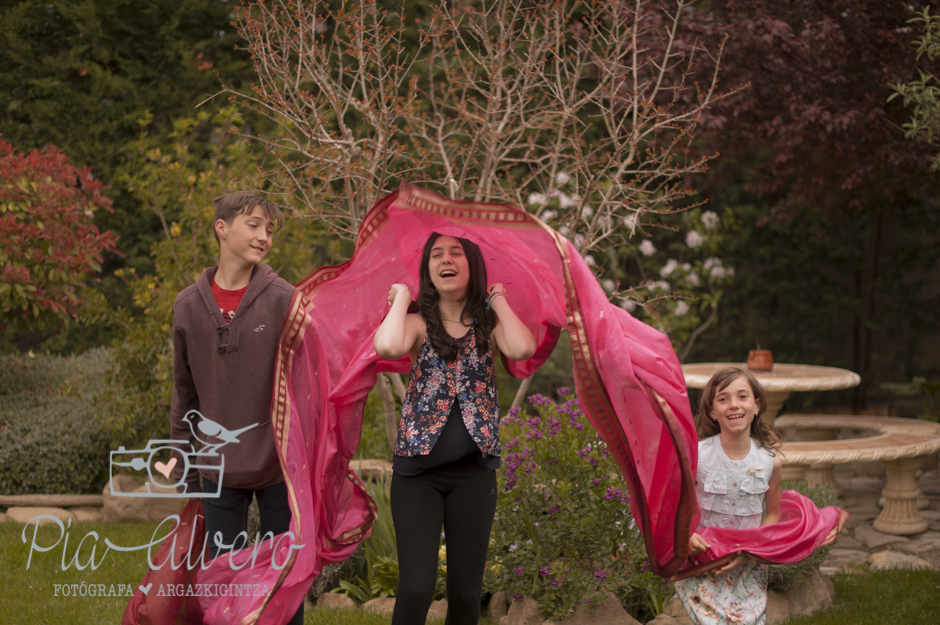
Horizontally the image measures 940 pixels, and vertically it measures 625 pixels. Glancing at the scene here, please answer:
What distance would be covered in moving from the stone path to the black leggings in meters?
3.06

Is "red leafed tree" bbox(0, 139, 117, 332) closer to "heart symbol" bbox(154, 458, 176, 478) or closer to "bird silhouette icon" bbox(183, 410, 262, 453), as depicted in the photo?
"heart symbol" bbox(154, 458, 176, 478)

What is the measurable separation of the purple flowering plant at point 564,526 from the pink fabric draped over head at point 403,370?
92 cm

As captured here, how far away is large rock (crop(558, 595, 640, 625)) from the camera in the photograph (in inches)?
144

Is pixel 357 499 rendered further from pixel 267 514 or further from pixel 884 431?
pixel 884 431

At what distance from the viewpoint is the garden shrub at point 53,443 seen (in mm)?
5742

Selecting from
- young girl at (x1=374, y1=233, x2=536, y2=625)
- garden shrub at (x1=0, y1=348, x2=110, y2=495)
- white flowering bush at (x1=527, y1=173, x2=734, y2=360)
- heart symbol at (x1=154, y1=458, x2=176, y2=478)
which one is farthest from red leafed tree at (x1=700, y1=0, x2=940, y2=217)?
garden shrub at (x1=0, y1=348, x2=110, y2=495)

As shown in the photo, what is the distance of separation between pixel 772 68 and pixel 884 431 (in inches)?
115

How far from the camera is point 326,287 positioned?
2.96 meters

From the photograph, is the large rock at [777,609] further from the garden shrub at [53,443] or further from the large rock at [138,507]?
the garden shrub at [53,443]

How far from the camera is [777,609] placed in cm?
401

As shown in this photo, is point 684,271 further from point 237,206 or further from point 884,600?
point 237,206

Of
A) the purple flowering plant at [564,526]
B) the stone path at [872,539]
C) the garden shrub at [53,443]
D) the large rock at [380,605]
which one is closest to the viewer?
the purple flowering plant at [564,526]

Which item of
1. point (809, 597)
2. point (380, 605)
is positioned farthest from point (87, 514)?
point (809, 597)

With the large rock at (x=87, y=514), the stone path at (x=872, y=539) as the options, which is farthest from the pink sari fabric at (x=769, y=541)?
the large rock at (x=87, y=514)
